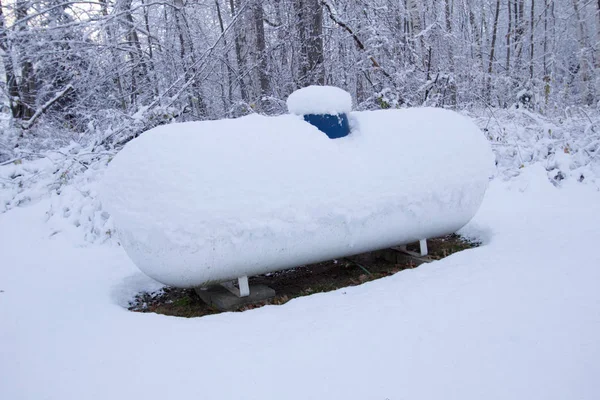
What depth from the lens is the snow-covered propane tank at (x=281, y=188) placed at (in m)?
3.07

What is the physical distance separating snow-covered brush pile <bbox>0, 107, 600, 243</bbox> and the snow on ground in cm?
176

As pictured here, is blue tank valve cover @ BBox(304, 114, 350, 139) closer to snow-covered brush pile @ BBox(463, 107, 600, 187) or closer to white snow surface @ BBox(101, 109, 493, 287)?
white snow surface @ BBox(101, 109, 493, 287)

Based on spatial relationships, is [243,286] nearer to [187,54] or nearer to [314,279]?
[314,279]

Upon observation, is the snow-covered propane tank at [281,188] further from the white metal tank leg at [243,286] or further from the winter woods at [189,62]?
the winter woods at [189,62]

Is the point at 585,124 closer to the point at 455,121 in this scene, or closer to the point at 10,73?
the point at 455,121

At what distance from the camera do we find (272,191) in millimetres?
3227

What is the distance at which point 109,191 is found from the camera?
3283mm

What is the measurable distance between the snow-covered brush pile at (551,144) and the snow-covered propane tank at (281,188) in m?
2.57

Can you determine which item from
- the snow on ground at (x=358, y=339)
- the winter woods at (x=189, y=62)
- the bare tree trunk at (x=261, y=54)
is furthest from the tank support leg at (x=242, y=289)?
the bare tree trunk at (x=261, y=54)

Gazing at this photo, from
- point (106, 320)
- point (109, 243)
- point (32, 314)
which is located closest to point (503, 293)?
point (106, 320)

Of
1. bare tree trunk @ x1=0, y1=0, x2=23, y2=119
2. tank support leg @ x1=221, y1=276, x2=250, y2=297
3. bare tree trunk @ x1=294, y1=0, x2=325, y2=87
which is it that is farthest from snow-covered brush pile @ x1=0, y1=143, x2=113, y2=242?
bare tree trunk @ x1=294, y1=0, x2=325, y2=87

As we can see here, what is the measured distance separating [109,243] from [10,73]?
11.8ft

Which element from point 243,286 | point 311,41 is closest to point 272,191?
point 243,286

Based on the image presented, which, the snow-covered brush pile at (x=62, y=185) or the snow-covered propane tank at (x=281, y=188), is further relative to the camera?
the snow-covered brush pile at (x=62, y=185)
